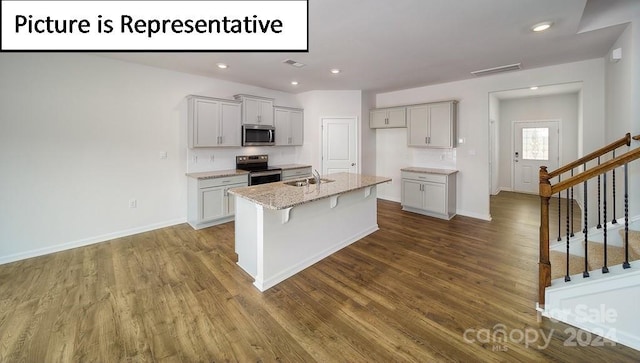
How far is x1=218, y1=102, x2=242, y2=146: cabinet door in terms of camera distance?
4.62 meters

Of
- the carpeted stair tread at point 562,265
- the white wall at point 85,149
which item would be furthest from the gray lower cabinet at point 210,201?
the carpeted stair tread at point 562,265

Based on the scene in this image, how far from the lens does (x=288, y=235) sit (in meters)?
2.75

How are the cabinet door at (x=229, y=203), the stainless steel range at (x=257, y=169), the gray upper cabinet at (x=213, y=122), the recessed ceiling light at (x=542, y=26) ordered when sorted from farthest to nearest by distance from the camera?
the stainless steel range at (x=257, y=169), the cabinet door at (x=229, y=203), the gray upper cabinet at (x=213, y=122), the recessed ceiling light at (x=542, y=26)

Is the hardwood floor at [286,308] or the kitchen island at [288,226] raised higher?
the kitchen island at [288,226]

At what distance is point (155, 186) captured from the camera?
167 inches

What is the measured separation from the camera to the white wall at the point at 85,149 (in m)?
3.13

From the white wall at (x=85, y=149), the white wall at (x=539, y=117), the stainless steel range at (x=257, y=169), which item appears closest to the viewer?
the white wall at (x=85, y=149)

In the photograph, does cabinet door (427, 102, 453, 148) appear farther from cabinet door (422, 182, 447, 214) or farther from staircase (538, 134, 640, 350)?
staircase (538, 134, 640, 350)

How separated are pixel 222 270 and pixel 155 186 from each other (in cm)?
230

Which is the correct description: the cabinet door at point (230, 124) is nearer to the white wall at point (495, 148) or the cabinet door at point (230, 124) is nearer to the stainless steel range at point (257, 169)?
the stainless steel range at point (257, 169)

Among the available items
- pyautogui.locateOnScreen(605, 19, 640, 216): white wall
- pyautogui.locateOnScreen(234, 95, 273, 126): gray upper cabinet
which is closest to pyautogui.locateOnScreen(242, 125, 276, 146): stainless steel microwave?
pyautogui.locateOnScreen(234, 95, 273, 126): gray upper cabinet

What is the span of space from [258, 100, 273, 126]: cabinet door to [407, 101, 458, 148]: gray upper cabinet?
9.45 ft

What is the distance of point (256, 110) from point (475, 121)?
4190 mm

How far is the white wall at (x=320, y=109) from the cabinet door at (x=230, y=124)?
1.74m
